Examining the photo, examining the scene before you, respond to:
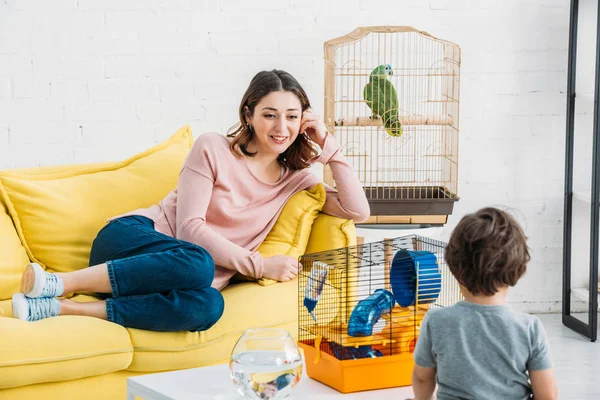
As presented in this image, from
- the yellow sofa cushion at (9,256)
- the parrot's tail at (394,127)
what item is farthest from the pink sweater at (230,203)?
the parrot's tail at (394,127)

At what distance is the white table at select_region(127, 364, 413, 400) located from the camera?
1569mm

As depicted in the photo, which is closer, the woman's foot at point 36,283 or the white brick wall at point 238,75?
the woman's foot at point 36,283

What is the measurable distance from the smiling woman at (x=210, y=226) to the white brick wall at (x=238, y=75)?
0.99 meters

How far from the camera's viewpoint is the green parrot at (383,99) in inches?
124

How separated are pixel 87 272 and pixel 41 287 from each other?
0.16 meters

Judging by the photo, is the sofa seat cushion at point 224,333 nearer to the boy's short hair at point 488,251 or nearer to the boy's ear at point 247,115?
the boy's ear at point 247,115

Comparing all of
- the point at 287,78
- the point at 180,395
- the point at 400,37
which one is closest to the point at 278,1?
the point at 400,37

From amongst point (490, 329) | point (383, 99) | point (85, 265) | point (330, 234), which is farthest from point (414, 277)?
point (383, 99)

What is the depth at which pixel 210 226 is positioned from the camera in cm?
249

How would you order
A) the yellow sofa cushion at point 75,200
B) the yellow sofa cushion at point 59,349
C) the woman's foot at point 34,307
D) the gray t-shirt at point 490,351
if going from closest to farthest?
1. the gray t-shirt at point 490,351
2. the yellow sofa cushion at point 59,349
3. the woman's foot at point 34,307
4. the yellow sofa cushion at point 75,200

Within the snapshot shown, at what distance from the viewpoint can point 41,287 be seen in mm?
2105

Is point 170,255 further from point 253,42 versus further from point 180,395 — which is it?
point 253,42

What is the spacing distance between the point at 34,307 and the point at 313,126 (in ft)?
3.28

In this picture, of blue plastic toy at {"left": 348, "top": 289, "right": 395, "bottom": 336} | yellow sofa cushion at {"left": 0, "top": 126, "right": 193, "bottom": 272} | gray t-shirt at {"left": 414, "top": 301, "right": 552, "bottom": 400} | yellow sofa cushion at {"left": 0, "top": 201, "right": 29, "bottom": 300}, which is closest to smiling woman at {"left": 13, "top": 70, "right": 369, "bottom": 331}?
yellow sofa cushion at {"left": 0, "top": 126, "right": 193, "bottom": 272}
